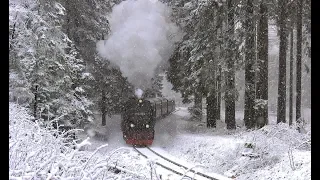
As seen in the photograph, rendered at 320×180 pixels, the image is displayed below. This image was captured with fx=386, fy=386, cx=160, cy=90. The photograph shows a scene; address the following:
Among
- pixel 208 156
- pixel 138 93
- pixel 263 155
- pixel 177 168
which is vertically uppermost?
pixel 138 93

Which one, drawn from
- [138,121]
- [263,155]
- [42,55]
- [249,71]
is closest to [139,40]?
[138,121]

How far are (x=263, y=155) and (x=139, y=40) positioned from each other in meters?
11.2

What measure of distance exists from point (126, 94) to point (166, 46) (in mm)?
5386

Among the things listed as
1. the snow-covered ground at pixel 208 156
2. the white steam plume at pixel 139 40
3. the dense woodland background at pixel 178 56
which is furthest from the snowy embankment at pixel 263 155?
the white steam plume at pixel 139 40

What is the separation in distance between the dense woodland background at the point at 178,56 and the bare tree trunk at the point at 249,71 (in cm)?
5

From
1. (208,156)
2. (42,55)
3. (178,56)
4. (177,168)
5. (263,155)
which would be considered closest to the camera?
(263,155)

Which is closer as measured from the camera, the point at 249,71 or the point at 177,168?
the point at 177,168

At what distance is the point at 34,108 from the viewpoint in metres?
14.2

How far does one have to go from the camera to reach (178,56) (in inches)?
1032

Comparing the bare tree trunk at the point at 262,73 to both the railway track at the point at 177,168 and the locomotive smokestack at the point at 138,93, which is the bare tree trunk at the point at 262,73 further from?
the locomotive smokestack at the point at 138,93

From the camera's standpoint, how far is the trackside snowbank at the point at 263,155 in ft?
34.9

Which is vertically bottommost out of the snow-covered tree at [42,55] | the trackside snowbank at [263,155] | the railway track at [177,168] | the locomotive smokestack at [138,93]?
the railway track at [177,168]

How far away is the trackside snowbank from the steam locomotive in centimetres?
478

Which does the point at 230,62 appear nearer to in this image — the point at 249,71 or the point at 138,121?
the point at 249,71
